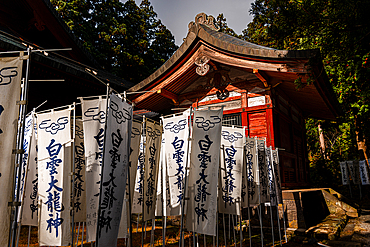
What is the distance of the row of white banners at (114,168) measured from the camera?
4035 mm

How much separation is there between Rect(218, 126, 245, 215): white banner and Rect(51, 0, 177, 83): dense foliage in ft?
55.8

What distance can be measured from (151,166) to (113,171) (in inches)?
86.9

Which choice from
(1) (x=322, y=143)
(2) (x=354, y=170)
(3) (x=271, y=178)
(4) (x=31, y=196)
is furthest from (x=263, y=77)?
(1) (x=322, y=143)

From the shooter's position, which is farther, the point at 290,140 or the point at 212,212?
the point at 290,140

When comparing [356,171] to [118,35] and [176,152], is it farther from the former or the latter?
[118,35]

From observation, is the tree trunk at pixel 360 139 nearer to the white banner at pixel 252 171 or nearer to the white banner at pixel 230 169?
the white banner at pixel 252 171

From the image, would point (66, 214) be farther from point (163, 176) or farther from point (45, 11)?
point (45, 11)

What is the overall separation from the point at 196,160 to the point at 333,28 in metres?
5.61

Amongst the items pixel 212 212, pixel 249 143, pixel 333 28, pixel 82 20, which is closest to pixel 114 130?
pixel 212 212

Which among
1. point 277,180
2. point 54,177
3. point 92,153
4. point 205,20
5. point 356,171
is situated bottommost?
point 277,180

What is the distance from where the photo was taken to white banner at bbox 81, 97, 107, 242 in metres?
4.65

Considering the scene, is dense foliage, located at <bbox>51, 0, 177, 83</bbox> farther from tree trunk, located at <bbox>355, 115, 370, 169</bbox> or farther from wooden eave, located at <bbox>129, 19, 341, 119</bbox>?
tree trunk, located at <bbox>355, 115, 370, 169</bbox>

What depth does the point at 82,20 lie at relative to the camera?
21875 mm

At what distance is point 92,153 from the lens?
4.73m
